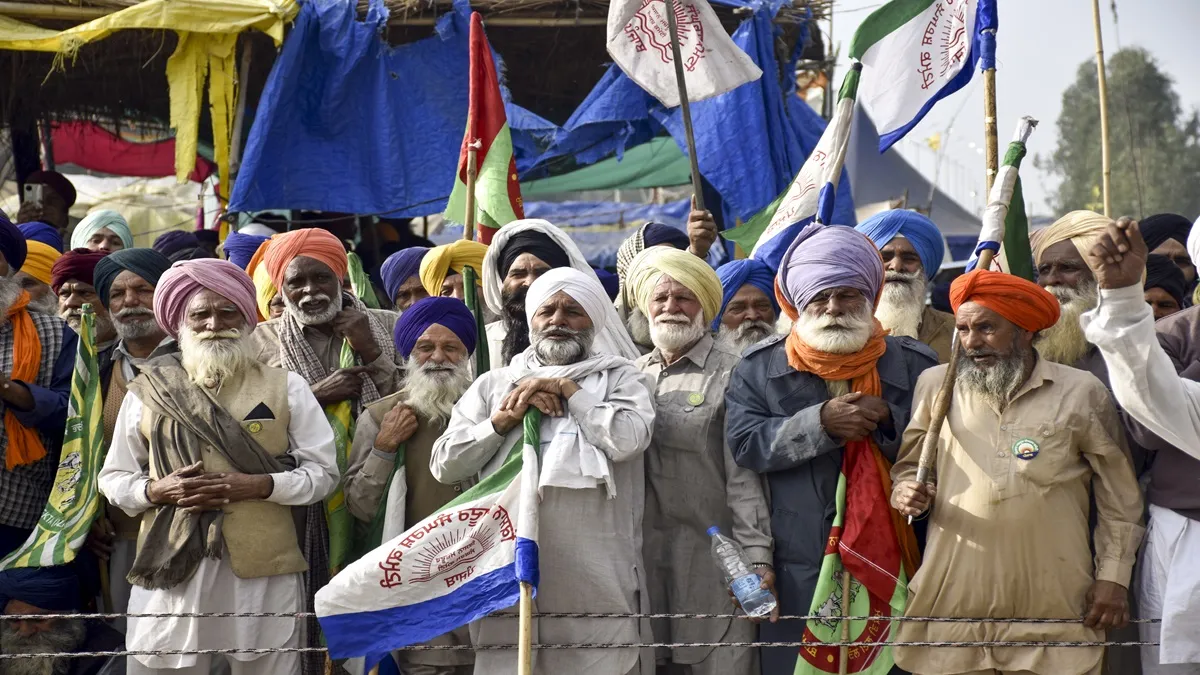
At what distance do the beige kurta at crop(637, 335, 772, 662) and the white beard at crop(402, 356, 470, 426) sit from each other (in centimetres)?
74

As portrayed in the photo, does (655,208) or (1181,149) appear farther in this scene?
(1181,149)

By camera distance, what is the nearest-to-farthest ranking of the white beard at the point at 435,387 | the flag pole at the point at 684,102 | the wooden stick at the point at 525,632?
the wooden stick at the point at 525,632 → the white beard at the point at 435,387 → the flag pole at the point at 684,102

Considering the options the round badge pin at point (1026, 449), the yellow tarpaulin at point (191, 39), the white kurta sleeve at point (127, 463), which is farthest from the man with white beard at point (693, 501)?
the yellow tarpaulin at point (191, 39)

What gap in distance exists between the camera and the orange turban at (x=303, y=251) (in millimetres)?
5785

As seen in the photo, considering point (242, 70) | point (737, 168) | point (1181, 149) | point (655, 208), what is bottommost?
point (1181, 149)

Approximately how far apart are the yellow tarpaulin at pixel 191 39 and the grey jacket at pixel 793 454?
4.77 m

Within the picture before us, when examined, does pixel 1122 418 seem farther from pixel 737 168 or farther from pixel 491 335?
pixel 737 168

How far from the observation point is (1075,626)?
4352 mm

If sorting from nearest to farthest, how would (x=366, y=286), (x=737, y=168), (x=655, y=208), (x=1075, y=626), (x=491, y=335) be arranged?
1. (x=1075, y=626)
2. (x=491, y=335)
3. (x=366, y=286)
4. (x=737, y=168)
5. (x=655, y=208)

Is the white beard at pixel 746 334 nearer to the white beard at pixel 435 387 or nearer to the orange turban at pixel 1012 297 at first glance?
the white beard at pixel 435 387

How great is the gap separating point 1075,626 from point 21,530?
12.4 ft

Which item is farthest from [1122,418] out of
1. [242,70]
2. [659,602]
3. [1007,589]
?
[242,70]

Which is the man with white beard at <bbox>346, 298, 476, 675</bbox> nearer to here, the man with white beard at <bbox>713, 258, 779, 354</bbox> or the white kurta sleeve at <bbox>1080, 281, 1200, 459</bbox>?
the man with white beard at <bbox>713, 258, 779, 354</bbox>

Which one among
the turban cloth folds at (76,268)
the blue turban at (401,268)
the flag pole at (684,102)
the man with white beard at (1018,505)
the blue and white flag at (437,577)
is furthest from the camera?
the blue turban at (401,268)
